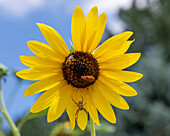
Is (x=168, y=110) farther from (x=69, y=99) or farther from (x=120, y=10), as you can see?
(x=120, y=10)

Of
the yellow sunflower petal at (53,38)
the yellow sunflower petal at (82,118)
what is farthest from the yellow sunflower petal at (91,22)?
the yellow sunflower petal at (82,118)

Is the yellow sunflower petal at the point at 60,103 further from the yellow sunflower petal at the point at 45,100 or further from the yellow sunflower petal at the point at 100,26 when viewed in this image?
the yellow sunflower petal at the point at 100,26

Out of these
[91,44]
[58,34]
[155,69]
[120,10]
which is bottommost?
[155,69]

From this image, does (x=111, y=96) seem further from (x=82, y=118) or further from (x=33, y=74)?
(x=33, y=74)

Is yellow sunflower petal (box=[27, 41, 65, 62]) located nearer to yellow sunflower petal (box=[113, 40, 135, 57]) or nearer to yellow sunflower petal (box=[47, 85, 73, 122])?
yellow sunflower petal (box=[47, 85, 73, 122])

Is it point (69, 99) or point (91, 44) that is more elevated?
point (91, 44)

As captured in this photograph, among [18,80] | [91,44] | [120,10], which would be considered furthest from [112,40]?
[120,10]

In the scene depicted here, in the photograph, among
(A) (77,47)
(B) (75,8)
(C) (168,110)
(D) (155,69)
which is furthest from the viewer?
(D) (155,69)

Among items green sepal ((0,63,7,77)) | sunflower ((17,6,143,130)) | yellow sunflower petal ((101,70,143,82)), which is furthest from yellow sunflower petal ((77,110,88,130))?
green sepal ((0,63,7,77))
